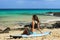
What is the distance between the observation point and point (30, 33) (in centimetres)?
1278

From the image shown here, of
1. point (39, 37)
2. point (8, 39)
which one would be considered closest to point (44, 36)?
point (39, 37)

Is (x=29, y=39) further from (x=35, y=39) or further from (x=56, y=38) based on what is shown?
(x=56, y=38)

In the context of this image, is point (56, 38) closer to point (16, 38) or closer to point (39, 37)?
point (39, 37)

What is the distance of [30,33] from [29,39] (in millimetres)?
790

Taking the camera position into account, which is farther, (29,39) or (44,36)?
(44,36)

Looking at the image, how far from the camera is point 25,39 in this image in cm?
1207

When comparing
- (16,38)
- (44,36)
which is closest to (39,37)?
(44,36)

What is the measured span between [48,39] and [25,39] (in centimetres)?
Result: 142

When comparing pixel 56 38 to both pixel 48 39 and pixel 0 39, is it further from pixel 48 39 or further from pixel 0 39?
pixel 0 39

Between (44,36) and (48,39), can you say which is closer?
(48,39)

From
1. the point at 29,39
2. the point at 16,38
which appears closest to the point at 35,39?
the point at 29,39

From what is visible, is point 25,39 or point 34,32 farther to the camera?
point 34,32

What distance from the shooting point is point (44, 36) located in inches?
510

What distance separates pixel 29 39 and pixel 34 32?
Result: 995mm
